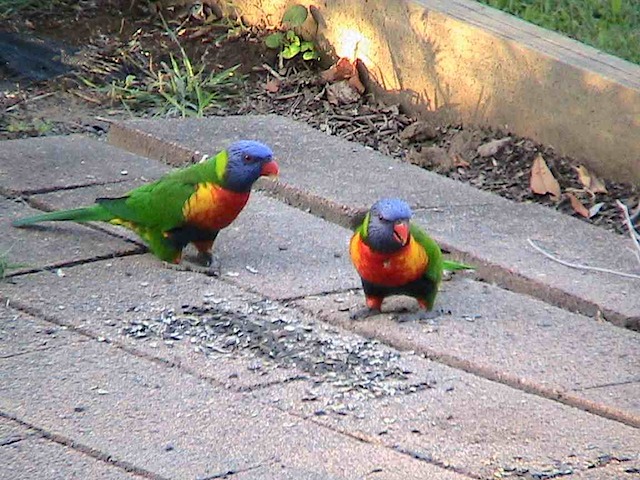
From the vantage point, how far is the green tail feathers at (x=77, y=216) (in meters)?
4.90

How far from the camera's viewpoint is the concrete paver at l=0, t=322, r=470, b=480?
3.43 meters

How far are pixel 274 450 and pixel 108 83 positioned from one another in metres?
4.07

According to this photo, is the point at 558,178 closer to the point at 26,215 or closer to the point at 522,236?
the point at 522,236

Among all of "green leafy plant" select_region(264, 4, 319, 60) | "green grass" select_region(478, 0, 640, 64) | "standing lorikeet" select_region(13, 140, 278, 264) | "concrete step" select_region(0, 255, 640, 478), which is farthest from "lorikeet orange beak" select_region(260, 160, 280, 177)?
"green grass" select_region(478, 0, 640, 64)

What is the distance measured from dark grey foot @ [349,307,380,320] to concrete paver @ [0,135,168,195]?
1575 mm

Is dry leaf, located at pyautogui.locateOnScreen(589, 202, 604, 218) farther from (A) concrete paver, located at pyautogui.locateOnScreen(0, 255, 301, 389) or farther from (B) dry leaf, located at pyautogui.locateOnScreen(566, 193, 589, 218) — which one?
(A) concrete paver, located at pyautogui.locateOnScreen(0, 255, 301, 389)

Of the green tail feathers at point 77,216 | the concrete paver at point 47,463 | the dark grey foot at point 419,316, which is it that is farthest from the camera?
the green tail feathers at point 77,216

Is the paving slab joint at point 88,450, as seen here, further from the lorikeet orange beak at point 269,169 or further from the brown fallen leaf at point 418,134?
the brown fallen leaf at point 418,134

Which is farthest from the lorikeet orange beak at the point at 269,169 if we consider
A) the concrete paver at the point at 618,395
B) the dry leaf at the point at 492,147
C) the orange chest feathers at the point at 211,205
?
the dry leaf at the point at 492,147

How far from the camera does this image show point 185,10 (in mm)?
7703

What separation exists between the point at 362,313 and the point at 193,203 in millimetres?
744

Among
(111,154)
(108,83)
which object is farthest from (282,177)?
(108,83)

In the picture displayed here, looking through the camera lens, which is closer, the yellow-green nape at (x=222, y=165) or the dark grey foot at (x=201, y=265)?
the yellow-green nape at (x=222, y=165)

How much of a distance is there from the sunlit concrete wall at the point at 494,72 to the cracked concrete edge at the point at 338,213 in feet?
3.93
